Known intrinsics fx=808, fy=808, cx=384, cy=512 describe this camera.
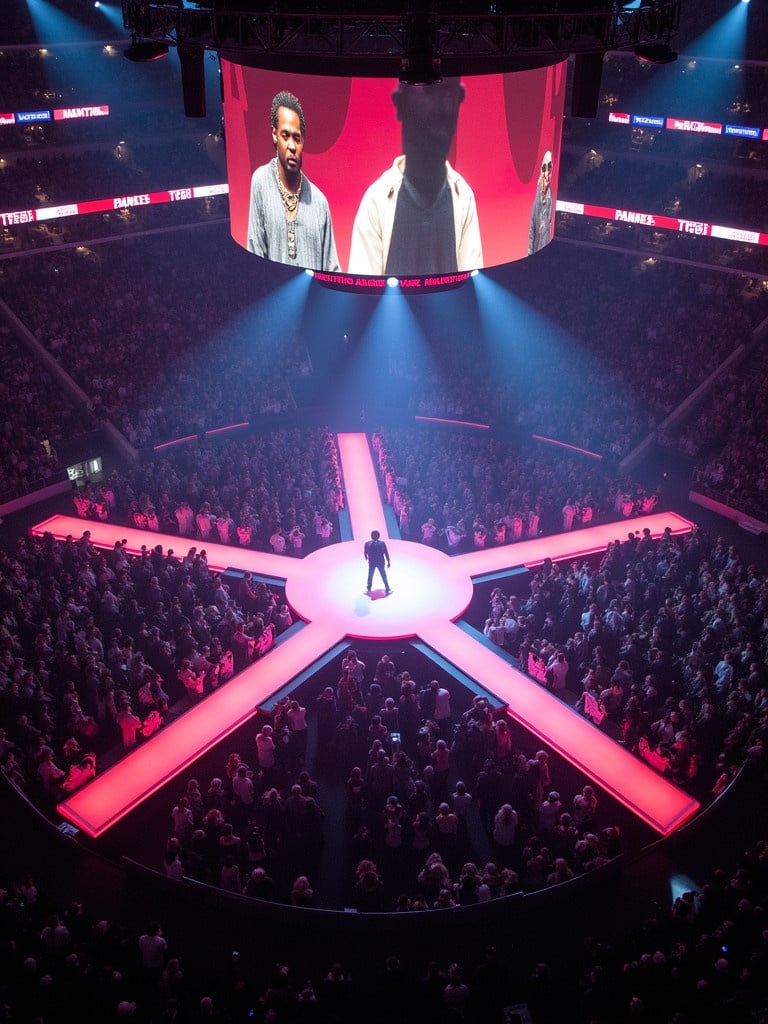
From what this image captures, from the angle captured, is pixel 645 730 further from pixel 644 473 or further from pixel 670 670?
pixel 644 473

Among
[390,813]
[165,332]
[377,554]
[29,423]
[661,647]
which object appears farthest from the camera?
[165,332]

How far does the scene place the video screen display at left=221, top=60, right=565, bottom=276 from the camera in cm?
1187

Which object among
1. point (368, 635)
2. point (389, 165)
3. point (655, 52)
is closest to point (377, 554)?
point (368, 635)

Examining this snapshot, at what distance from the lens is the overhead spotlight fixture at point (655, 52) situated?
437 inches

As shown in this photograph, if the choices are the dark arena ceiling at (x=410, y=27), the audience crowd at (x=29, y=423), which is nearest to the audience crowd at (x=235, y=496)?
the audience crowd at (x=29, y=423)

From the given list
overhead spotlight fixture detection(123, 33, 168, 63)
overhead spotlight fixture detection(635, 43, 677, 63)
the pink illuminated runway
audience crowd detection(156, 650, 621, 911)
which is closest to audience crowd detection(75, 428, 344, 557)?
the pink illuminated runway

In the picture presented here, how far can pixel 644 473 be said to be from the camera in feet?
69.2

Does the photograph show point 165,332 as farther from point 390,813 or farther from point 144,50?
point 390,813

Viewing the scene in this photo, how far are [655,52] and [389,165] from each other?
397 centimetres

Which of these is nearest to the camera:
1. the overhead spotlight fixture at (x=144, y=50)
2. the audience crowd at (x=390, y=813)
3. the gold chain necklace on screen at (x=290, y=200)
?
the audience crowd at (x=390, y=813)

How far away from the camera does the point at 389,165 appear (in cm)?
1210

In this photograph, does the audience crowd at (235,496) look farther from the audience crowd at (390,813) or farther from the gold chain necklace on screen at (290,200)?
the gold chain necklace on screen at (290,200)

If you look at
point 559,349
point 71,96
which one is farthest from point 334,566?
point 71,96

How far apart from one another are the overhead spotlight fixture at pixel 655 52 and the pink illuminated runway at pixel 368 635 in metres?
8.97
